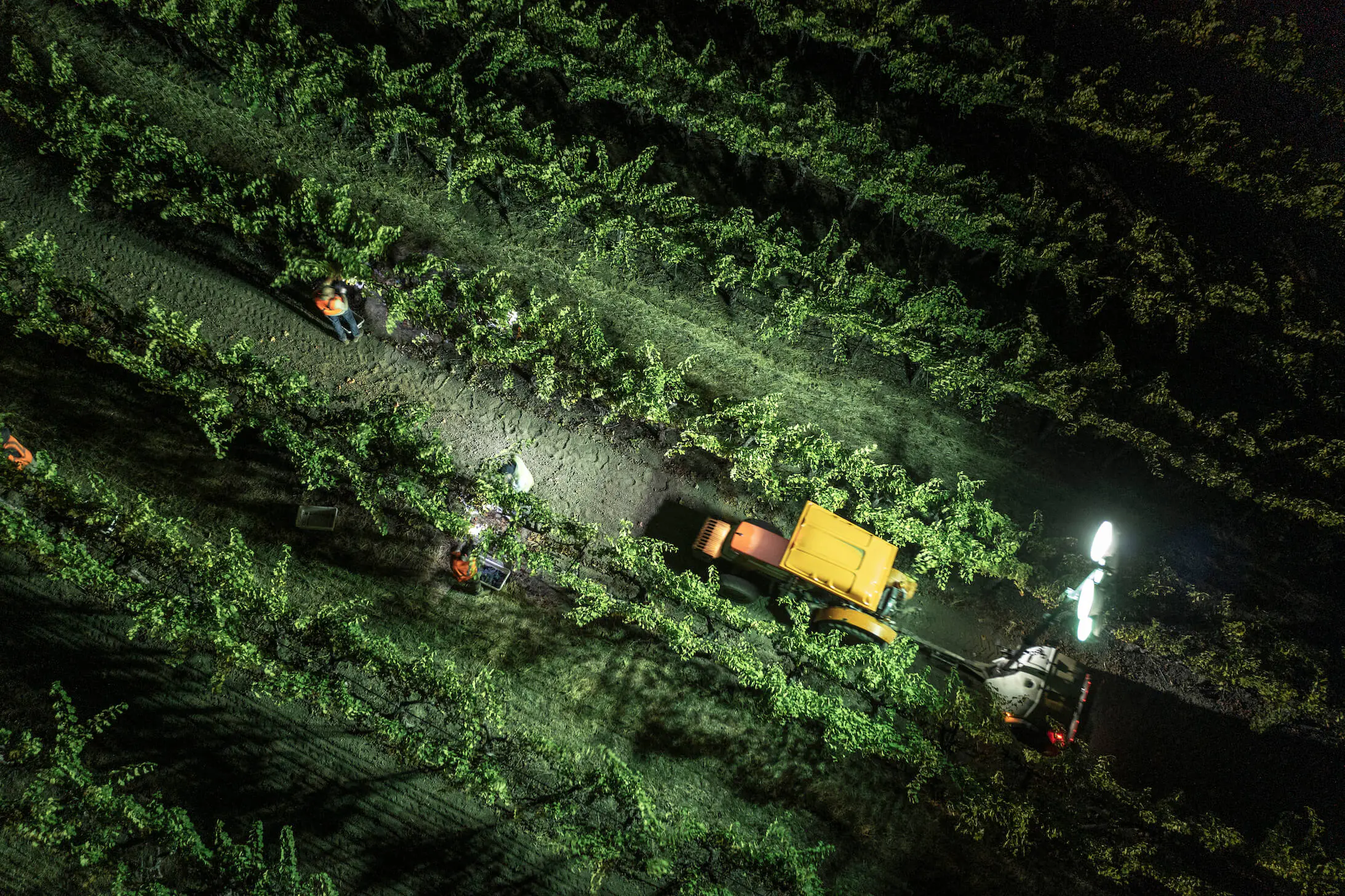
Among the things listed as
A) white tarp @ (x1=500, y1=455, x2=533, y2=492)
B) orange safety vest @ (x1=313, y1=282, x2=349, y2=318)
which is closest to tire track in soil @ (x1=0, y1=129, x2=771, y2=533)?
white tarp @ (x1=500, y1=455, x2=533, y2=492)

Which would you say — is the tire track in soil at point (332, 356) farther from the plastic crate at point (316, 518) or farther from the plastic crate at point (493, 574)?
the plastic crate at point (316, 518)

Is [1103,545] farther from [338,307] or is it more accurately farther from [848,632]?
[338,307]

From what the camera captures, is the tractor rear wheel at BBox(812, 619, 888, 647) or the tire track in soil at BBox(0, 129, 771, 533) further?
the tire track in soil at BBox(0, 129, 771, 533)

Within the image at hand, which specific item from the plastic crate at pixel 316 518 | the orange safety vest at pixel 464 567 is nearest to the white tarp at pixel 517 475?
the orange safety vest at pixel 464 567

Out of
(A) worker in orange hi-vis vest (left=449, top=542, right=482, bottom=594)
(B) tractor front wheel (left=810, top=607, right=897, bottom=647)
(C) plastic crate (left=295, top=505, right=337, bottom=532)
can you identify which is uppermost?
(B) tractor front wheel (left=810, top=607, right=897, bottom=647)

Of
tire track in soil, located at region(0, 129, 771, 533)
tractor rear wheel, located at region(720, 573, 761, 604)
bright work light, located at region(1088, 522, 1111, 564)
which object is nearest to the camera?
bright work light, located at region(1088, 522, 1111, 564)

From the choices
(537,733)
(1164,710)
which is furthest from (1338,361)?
(537,733)

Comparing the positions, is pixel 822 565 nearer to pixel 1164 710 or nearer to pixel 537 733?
pixel 537 733

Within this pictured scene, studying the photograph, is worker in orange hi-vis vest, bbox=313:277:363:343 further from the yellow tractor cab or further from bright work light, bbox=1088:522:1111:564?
bright work light, bbox=1088:522:1111:564
